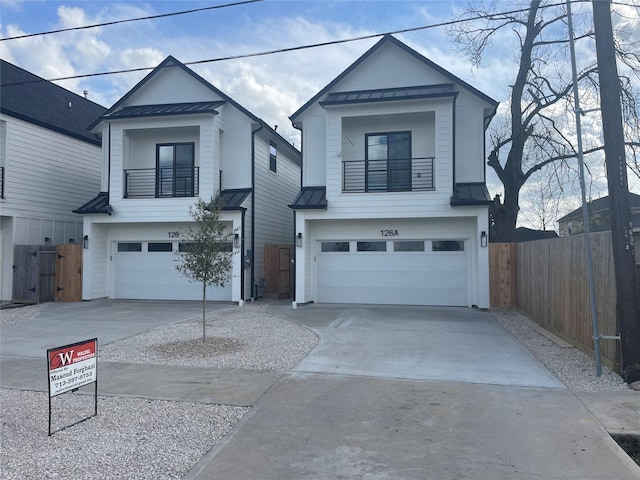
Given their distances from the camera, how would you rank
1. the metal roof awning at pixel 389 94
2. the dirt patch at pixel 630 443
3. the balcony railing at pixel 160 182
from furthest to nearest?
the balcony railing at pixel 160 182 < the metal roof awning at pixel 389 94 < the dirt patch at pixel 630 443

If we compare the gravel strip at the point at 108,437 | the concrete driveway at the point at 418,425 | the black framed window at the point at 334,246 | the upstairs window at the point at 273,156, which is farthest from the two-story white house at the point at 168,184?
the gravel strip at the point at 108,437

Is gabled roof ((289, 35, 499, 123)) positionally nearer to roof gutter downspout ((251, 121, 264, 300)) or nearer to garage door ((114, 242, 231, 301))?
roof gutter downspout ((251, 121, 264, 300))

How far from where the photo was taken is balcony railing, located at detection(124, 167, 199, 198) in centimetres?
1666

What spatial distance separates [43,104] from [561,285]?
19101 mm

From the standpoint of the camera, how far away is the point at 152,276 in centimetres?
1688

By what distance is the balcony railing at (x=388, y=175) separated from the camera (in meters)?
15.1

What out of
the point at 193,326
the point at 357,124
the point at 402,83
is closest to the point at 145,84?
the point at 357,124

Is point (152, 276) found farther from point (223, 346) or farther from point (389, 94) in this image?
point (389, 94)

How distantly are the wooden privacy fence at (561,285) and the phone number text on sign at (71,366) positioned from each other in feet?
23.6

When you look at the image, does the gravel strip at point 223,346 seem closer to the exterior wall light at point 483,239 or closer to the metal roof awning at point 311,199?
the metal roof awning at point 311,199

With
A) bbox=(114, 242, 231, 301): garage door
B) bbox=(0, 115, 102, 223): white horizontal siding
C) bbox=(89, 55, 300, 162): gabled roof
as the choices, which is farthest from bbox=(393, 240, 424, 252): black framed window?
bbox=(0, 115, 102, 223): white horizontal siding

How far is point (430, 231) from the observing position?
14.8 m

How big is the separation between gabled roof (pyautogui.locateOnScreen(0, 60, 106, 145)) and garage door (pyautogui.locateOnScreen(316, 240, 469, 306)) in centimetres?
1072

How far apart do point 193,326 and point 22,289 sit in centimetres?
847
